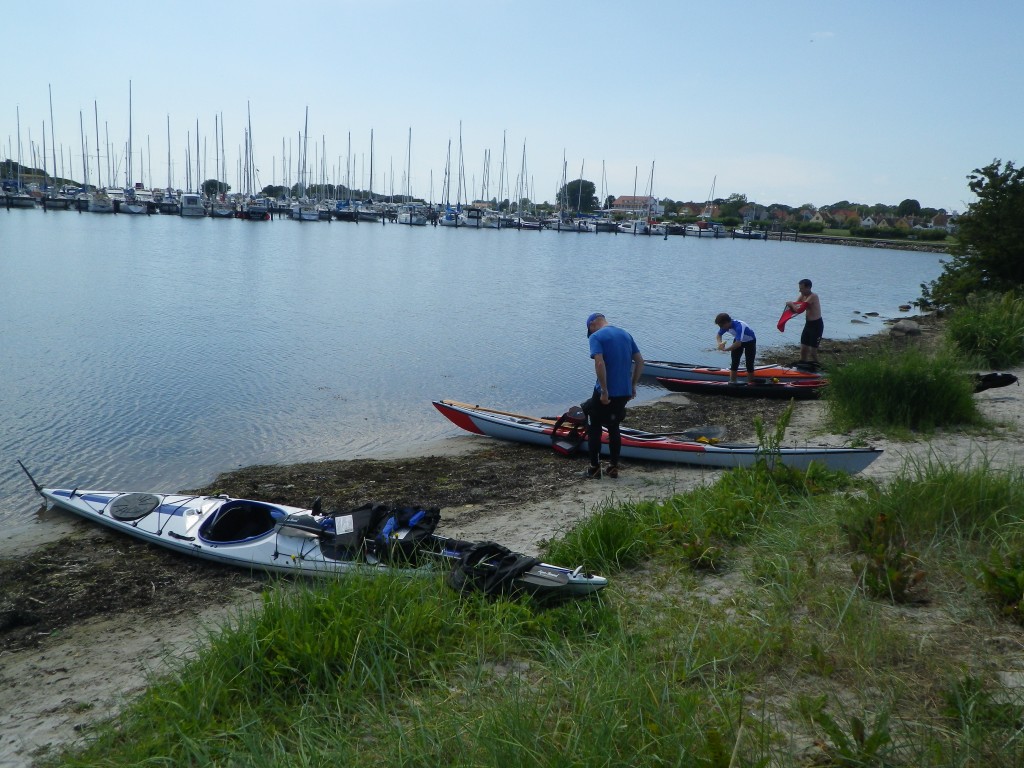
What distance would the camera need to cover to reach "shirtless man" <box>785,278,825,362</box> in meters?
15.2

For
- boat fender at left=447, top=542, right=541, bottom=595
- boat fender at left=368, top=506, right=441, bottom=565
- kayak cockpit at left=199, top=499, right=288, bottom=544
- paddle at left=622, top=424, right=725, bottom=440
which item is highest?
boat fender at left=447, top=542, right=541, bottom=595

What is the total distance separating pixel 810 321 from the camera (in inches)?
620

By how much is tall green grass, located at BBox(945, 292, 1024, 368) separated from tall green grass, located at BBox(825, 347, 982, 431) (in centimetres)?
453

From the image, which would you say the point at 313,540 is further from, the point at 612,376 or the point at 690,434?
the point at 690,434

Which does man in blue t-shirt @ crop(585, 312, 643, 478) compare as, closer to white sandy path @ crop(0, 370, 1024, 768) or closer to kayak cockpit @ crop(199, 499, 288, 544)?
white sandy path @ crop(0, 370, 1024, 768)

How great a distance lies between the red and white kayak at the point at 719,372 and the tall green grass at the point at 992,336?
8.59ft

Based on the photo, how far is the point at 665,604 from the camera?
5.05 meters

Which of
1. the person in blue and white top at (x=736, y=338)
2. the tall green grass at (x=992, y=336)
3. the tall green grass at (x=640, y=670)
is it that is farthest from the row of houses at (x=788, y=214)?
the tall green grass at (x=640, y=670)

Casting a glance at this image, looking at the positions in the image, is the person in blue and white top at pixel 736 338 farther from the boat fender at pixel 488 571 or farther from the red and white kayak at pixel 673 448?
the boat fender at pixel 488 571

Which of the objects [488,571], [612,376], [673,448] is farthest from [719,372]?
[488,571]

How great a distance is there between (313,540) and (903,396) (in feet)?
24.2

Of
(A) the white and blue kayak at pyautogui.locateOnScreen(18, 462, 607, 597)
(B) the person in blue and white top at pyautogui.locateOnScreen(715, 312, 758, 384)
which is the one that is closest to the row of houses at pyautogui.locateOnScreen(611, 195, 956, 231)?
(B) the person in blue and white top at pyautogui.locateOnScreen(715, 312, 758, 384)

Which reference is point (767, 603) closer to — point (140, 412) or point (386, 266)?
point (140, 412)

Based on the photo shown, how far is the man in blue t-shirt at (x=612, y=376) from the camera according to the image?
8906mm
